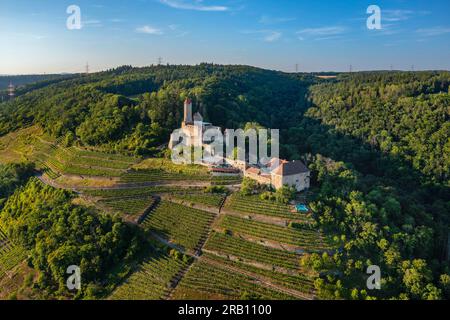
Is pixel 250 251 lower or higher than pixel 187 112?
lower

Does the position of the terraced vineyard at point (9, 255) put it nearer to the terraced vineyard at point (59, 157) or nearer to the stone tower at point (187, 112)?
the terraced vineyard at point (59, 157)

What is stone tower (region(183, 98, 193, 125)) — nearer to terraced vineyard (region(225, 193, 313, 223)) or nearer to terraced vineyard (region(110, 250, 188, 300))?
terraced vineyard (region(225, 193, 313, 223))

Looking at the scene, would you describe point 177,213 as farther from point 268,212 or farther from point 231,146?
point 231,146

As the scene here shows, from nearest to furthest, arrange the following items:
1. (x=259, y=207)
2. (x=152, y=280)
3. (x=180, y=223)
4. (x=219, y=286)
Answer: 1. (x=219, y=286)
2. (x=152, y=280)
3. (x=259, y=207)
4. (x=180, y=223)

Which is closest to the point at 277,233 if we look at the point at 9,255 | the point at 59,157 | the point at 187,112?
the point at 187,112

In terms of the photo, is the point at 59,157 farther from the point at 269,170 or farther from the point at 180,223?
the point at 269,170

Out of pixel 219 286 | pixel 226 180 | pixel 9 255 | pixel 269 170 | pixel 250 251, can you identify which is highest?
pixel 269 170

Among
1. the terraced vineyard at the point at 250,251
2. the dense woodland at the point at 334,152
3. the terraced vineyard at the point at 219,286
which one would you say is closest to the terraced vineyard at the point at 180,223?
the terraced vineyard at the point at 250,251
